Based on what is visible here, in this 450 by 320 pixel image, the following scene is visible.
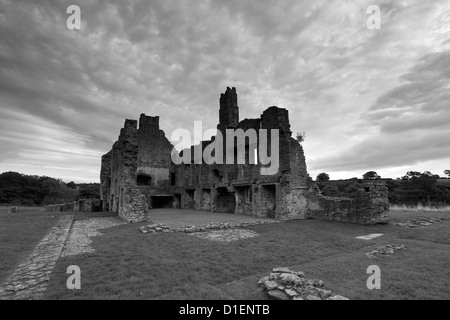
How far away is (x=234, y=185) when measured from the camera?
22.1 metres

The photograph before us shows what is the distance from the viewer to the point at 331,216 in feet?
53.1

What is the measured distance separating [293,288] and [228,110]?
23677 millimetres

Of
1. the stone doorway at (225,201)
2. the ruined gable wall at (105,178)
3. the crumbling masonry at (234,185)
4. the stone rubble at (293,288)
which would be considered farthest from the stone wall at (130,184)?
the stone rubble at (293,288)

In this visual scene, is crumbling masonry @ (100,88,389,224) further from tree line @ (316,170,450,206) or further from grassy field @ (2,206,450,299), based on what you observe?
tree line @ (316,170,450,206)

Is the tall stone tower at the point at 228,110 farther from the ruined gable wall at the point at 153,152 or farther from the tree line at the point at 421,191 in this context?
the tree line at the point at 421,191

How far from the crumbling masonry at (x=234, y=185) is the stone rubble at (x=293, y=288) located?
11056 mm

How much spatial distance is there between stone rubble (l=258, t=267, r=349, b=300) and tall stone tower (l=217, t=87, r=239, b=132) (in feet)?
70.7

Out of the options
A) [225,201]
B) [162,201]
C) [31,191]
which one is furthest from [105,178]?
[31,191]

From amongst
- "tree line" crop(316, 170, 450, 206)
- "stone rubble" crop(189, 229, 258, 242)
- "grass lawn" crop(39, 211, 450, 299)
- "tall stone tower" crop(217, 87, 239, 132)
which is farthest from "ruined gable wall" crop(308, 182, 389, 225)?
"tree line" crop(316, 170, 450, 206)

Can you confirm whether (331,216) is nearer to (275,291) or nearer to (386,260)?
(386,260)

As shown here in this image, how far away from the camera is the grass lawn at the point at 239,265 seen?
4910mm

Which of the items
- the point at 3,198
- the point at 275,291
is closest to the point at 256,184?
the point at 275,291

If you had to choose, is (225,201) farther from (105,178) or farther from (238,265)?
(238,265)

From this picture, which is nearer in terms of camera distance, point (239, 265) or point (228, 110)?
point (239, 265)
